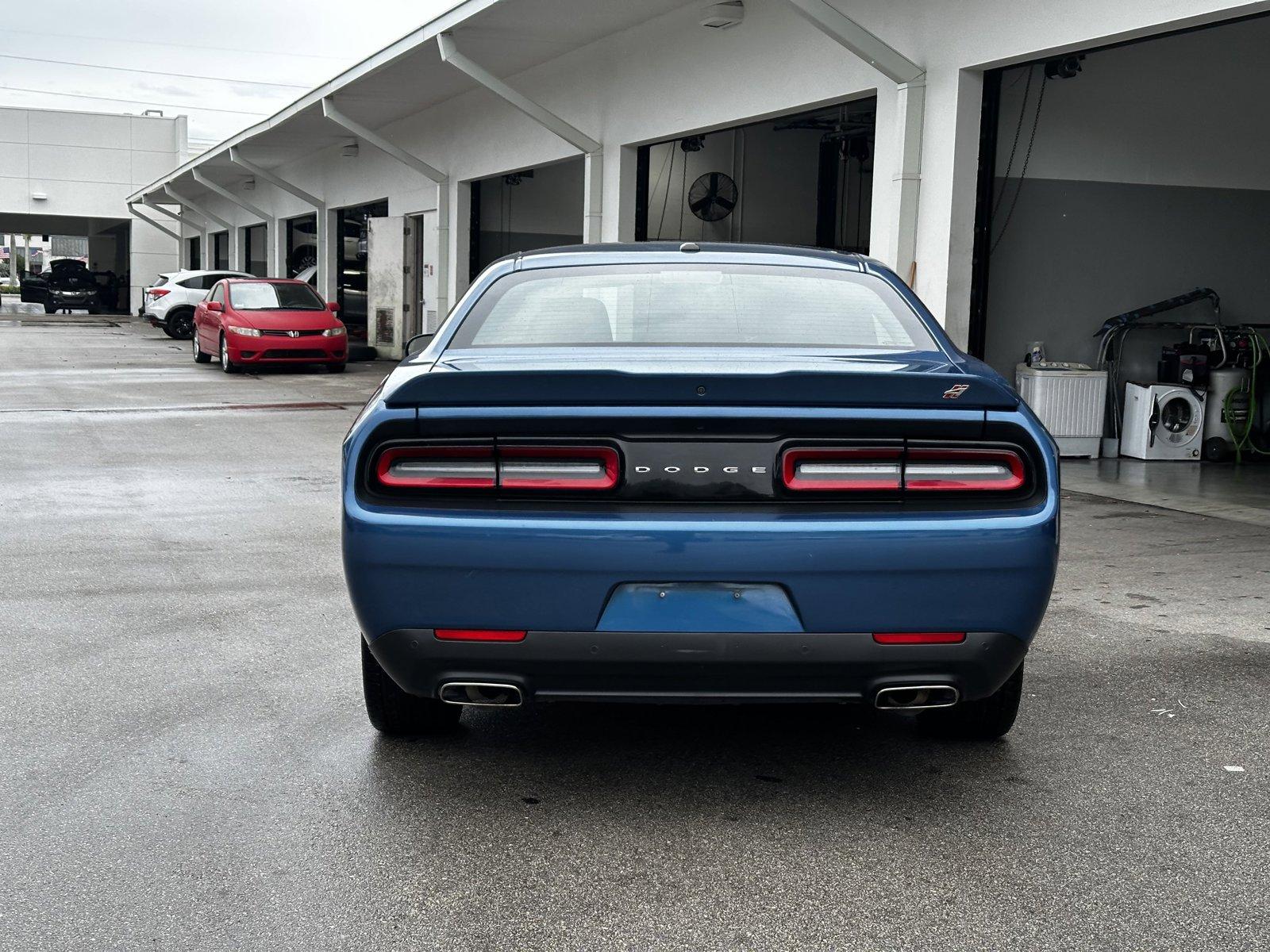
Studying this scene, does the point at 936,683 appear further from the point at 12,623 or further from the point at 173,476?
the point at 173,476

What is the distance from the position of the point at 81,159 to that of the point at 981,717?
4880cm

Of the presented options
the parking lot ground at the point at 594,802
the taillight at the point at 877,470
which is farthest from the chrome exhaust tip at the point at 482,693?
the taillight at the point at 877,470

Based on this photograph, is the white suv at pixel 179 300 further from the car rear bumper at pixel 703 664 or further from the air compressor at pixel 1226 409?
the car rear bumper at pixel 703 664

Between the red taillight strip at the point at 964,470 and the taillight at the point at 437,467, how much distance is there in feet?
3.18

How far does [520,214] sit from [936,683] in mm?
20632

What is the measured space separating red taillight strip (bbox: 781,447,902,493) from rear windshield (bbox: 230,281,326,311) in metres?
18.4

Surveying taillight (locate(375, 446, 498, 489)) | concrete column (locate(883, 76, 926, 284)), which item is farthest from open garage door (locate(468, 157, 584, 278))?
taillight (locate(375, 446, 498, 489))

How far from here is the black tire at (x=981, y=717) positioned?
3.73 meters

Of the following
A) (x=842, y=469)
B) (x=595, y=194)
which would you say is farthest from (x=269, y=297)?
(x=842, y=469)

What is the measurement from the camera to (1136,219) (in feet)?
38.5

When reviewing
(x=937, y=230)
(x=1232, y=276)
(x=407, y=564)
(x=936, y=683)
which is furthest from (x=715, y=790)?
(x=1232, y=276)

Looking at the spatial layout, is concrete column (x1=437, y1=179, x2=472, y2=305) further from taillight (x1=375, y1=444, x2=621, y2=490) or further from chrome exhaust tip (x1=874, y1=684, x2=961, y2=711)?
chrome exhaust tip (x1=874, y1=684, x2=961, y2=711)

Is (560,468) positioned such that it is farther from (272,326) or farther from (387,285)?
(387,285)

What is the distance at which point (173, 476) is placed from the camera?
371 inches
